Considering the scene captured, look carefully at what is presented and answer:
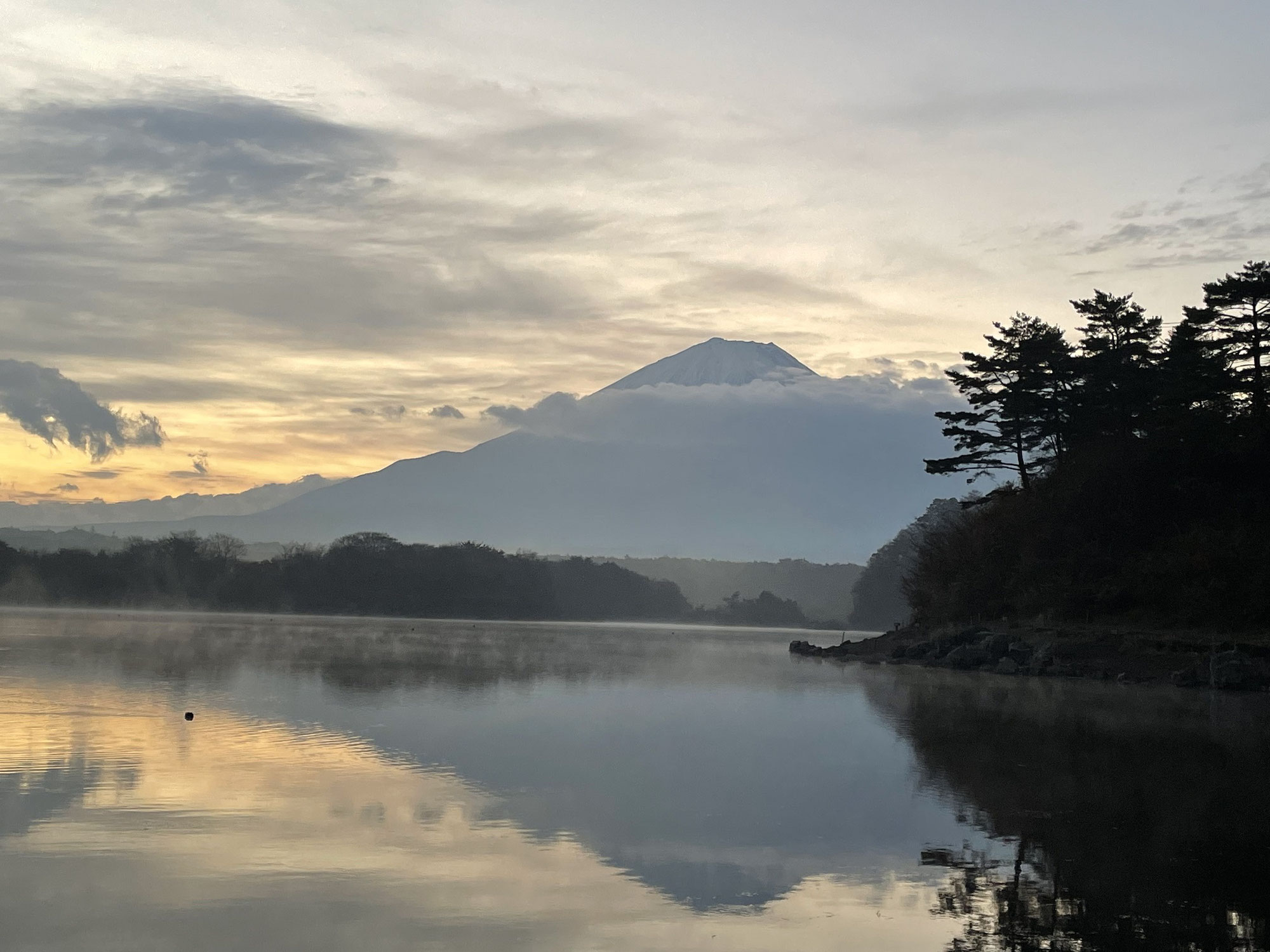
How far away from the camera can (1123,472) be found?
150 ft

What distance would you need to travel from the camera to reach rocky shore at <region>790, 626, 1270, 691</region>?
34.6 metres

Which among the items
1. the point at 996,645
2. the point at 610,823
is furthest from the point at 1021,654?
the point at 610,823

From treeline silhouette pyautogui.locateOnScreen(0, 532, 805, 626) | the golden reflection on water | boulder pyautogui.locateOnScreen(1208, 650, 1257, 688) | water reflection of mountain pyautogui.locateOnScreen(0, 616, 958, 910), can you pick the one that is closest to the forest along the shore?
boulder pyautogui.locateOnScreen(1208, 650, 1257, 688)

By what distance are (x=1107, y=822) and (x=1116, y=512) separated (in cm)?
3518

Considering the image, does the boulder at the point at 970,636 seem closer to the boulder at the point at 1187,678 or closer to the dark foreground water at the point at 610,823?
the boulder at the point at 1187,678

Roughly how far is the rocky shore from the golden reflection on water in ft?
88.3

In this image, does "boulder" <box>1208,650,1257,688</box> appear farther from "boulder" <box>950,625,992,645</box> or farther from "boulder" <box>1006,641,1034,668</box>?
"boulder" <box>950,625,992,645</box>

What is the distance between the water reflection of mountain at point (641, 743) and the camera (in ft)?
38.7

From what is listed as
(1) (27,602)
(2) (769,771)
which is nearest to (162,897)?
(2) (769,771)

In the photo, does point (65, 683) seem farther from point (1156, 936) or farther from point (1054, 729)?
point (1156, 936)

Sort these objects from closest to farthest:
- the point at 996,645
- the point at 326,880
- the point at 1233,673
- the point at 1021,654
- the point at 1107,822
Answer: the point at 326,880 → the point at 1107,822 → the point at 1233,673 → the point at 1021,654 → the point at 996,645

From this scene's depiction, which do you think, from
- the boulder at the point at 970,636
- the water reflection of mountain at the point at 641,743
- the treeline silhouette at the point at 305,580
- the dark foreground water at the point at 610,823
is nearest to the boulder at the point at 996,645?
the boulder at the point at 970,636

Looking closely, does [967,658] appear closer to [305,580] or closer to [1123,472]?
[1123,472]

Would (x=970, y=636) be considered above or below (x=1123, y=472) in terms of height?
below
